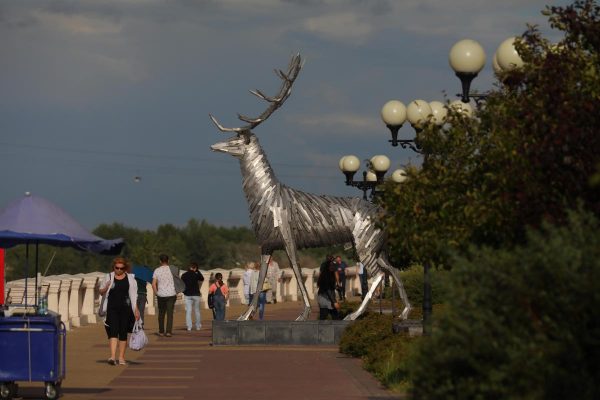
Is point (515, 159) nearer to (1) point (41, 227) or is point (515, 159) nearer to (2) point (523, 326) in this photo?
(2) point (523, 326)

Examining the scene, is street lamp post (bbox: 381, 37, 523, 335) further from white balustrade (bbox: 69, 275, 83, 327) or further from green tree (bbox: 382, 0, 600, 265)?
white balustrade (bbox: 69, 275, 83, 327)

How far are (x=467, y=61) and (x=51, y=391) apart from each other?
27.1 feet

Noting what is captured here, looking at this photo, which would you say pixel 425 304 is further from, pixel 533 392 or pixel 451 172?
pixel 533 392

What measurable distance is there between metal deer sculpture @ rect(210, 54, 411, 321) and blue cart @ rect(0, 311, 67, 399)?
409 inches

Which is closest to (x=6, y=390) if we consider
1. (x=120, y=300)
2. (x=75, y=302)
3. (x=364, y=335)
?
(x=120, y=300)

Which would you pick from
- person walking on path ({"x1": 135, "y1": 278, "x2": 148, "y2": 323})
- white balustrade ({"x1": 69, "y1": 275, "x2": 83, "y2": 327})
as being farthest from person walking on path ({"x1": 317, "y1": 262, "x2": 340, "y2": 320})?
white balustrade ({"x1": 69, "y1": 275, "x2": 83, "y2": 327})

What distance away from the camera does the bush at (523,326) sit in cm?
1031

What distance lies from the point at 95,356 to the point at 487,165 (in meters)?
12.4

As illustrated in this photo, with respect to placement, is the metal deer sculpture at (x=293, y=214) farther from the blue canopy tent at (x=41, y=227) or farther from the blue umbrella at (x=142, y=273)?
the blue canopy tent at (x=41, y=227)

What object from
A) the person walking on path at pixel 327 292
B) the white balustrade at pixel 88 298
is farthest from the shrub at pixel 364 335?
the white balustrade at pixel 88 298

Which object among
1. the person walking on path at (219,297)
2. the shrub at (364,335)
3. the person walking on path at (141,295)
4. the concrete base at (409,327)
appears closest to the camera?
the concrete base at (409,327)

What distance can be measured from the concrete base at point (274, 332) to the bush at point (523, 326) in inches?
648

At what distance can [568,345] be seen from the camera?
10359mm

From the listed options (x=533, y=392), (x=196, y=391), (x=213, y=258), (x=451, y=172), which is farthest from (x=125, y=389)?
(x=213, y=258)
